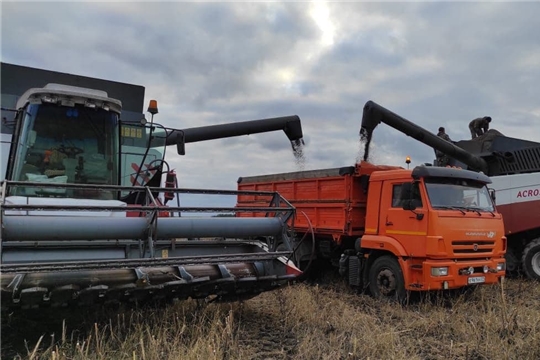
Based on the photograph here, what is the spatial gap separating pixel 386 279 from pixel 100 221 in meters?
5.00

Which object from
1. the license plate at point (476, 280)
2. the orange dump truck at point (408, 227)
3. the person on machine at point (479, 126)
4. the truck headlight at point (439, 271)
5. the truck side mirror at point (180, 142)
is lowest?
the license plate at point (476, 280)

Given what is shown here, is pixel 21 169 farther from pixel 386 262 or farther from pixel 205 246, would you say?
pixel 386 262

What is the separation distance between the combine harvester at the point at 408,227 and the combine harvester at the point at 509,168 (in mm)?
1932

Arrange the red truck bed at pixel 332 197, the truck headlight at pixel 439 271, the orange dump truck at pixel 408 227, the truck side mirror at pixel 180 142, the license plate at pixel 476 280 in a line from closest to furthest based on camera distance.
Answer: the truck side mirror at pixel 180 142 < the truck headlight at pixel 439 271 < the orange dump truck at pixel 408 227 < the license plate at pixel 476 280 < the red truck bed at pixel 332 197

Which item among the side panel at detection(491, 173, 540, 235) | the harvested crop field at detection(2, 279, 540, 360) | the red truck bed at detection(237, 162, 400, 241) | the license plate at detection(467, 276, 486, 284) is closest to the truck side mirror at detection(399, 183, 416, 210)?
the red truck bed at detection(237, 162, 400, 241)

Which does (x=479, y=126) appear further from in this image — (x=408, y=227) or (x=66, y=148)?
(x=66, y=148)

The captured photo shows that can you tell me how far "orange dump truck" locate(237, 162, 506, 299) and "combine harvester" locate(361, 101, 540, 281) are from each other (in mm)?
1903

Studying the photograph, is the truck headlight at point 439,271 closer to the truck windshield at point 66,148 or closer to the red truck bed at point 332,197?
the red truck bed at point 332,197

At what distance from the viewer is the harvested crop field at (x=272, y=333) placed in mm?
4066

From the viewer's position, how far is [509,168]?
10727 mm

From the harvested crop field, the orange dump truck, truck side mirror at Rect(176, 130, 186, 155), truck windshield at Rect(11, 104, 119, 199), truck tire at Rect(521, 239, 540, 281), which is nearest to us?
the harvested crop field

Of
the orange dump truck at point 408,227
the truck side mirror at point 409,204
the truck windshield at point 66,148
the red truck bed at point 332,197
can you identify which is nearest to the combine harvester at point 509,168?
the orange dump truck at point 408,227

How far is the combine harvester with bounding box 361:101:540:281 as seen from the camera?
9.27m

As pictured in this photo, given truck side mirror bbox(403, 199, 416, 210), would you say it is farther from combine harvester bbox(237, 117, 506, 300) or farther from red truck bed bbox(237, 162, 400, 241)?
red truck bed bbox(237, 162, 400, 241)
